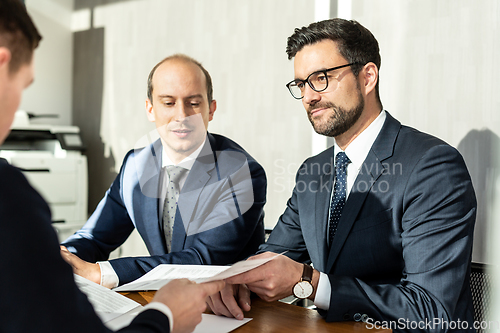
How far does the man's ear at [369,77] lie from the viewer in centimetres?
158

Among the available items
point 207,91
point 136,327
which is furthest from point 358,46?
point 136,327

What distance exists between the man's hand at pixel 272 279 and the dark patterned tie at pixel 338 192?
15.2 inches

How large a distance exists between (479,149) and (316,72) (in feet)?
2.52

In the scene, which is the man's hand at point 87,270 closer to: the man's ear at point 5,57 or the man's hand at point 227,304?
the man's hand at point 227,304

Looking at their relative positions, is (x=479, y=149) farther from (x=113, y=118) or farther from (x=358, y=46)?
(x=113, y=118)

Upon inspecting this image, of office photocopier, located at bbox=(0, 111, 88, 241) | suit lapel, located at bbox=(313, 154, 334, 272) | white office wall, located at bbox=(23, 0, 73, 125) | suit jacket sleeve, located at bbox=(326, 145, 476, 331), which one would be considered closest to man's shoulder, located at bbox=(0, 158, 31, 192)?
suit jacket sleeve, located at bbox=(326, 145, 476, 331)

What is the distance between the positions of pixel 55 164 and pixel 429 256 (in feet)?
9.74

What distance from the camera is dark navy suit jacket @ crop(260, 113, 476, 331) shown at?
3.43ft

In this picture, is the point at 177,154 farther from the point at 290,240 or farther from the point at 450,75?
the point at 450,75

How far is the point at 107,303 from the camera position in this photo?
99 cm

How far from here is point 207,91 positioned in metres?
2.05

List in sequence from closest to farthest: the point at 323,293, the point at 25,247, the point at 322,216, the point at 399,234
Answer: the point at 25,247, the point at 323,293, the point at 399,234, the point at 322,216

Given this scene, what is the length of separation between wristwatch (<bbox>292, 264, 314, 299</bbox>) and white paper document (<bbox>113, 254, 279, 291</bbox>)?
0.43ft

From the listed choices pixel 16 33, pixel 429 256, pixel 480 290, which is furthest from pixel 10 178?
pixel 480 290
